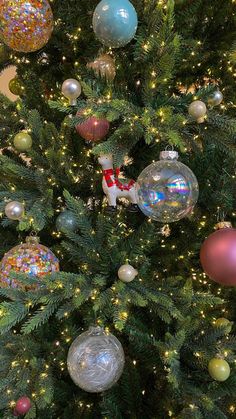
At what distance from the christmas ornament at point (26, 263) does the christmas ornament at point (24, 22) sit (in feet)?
1.34

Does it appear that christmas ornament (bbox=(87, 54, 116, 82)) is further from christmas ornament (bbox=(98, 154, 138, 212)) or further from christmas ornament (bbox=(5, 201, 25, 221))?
christmas ornament (bbox=(5, 201, 25, 221))

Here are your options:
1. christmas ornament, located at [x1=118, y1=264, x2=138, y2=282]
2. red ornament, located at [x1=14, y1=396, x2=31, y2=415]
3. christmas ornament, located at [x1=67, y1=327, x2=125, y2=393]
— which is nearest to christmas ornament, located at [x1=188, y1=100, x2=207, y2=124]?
christmas ornament, located at [x1=118, y1=264, x2=138, y2=282]

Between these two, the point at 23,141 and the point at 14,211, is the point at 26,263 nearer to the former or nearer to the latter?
the point at 14,211

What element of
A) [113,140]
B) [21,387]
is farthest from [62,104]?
[21,387]

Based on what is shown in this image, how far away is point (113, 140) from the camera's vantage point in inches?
27.6

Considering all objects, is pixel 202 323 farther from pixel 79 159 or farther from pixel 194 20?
pixel 194 20

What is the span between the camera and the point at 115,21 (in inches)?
27.7

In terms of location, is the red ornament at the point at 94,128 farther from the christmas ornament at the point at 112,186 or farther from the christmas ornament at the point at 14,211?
the christmas ornament at the point at 14,211

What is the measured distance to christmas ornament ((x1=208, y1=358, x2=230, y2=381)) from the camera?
72 cm

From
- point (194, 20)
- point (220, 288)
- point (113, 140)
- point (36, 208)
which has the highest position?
point (194, 20)

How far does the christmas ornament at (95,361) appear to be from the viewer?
0.71 metres

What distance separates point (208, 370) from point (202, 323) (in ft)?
0.28

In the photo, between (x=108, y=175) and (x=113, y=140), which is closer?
(x=113, y=140)

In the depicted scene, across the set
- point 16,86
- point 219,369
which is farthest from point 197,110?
point 16,86
